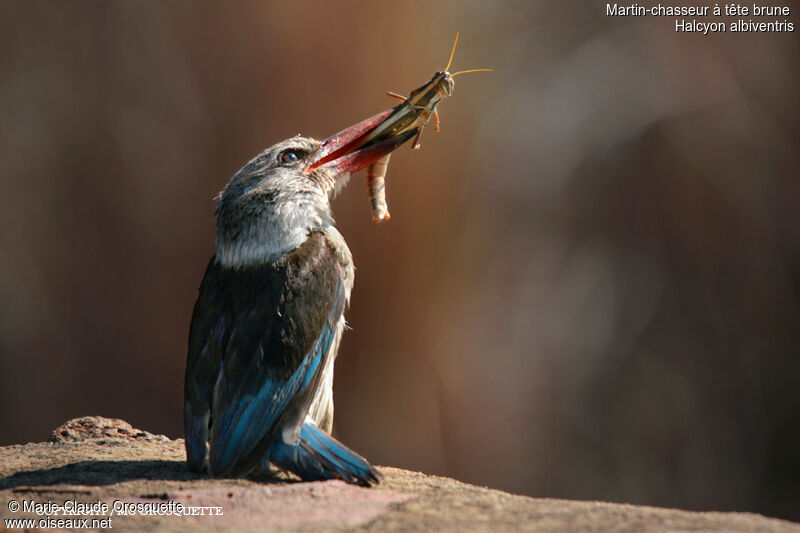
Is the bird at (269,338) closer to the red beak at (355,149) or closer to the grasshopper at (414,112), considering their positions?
the red beak at (355,149)

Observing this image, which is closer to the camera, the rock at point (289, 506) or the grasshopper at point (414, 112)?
the rock at point (289, 506)

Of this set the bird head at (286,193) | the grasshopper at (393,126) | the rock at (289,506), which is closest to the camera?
the rock at (289,506)

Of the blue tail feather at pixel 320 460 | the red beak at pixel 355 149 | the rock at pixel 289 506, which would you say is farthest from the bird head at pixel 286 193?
the rock at pixel 289 506

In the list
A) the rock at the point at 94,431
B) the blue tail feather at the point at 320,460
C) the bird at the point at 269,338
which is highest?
the bird at the point at 269,338

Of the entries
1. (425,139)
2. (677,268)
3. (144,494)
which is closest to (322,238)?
(144,494)

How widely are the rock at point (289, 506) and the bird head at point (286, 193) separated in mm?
1002

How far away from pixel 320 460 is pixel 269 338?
0.53m

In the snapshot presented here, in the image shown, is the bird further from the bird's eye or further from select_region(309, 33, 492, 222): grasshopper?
select_region(309, 33, 492, 222): grasshopper

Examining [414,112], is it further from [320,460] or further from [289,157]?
[320,460]

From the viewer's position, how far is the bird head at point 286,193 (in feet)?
12.7

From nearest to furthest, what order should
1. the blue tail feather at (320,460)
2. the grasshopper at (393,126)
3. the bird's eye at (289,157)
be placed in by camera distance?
the blue tail feather at (320,460)
the bird's eye at (289,157)
the grasshopper at (393,126)

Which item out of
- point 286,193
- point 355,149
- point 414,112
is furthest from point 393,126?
point 286,193

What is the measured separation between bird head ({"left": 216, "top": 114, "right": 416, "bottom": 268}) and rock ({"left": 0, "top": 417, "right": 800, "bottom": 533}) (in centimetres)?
100

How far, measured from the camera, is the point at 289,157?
14.2 ft
